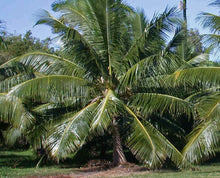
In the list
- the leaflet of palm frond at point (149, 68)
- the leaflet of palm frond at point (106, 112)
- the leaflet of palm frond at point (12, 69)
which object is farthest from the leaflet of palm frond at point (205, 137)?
the leaflet of palm frond at point (12, 69)

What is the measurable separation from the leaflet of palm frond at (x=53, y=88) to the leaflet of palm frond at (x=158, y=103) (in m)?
1.81

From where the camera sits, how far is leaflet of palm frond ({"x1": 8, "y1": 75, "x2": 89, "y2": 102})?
10062mm

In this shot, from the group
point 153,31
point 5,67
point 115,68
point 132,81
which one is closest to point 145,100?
point 132,81

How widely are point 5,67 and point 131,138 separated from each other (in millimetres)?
5140

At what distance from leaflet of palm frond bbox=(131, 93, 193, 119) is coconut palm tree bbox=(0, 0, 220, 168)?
0.10ft

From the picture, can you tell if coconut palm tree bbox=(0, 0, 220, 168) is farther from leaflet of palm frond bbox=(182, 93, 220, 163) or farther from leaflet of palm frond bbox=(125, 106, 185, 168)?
leaflet of palm frond bbox=(182, 93, 220, 163)

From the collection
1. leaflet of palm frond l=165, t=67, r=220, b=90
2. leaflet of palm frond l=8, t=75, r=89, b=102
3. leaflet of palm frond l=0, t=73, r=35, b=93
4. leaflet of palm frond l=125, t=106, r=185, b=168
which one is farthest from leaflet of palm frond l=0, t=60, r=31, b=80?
leaflet of palm frond l=165, t=67, r=220, b=90

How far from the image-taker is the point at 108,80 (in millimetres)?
11281

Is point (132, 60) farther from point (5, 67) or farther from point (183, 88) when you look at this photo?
point (5, 67)

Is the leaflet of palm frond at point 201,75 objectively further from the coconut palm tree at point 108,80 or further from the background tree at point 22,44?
the background tree at point 22,44

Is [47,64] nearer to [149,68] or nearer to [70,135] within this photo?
[70,135]

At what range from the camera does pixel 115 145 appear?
11.8 metres

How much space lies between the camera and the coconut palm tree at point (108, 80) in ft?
33.0

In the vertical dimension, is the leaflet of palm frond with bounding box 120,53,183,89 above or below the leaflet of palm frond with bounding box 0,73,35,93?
above
